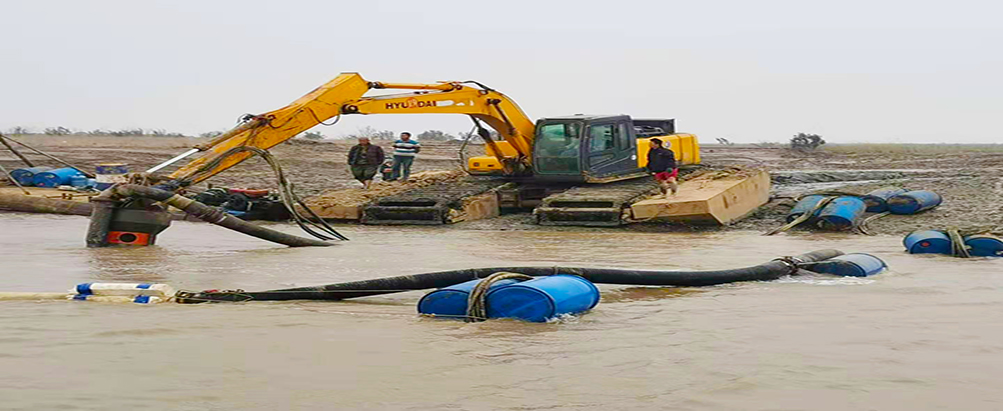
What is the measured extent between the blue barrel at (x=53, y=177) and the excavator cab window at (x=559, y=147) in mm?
8563

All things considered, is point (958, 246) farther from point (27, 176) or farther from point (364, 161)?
point (27, 176)

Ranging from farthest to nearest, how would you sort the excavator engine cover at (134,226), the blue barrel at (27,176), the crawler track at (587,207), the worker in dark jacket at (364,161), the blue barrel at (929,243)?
the worker in dark jacket at (364,161)
the blue barrel at (27,176)
the crawler track at (587,207)
the excavator engine cover at (134,226)
the blue barrel at (929,243)

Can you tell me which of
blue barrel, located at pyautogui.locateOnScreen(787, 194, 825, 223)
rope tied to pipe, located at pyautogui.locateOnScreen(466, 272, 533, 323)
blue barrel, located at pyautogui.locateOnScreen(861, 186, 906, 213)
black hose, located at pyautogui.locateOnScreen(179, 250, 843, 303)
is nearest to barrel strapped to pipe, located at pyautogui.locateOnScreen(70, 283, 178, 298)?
black hose, located at pyautogui.locateOnScreen(179, 250, 843, 303)

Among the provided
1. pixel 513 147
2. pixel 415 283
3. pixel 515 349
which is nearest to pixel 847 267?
pixel 415 283

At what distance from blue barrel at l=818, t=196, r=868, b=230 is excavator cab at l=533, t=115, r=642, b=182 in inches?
150

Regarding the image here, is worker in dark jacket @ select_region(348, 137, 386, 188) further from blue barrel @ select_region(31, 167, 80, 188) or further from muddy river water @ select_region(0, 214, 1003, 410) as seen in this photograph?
muddy river water @ select_region(0, 214, 1003, 410)

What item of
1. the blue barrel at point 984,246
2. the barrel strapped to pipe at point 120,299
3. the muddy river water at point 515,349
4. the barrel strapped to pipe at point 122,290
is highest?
the barrel strapped to pipe at point 122,290

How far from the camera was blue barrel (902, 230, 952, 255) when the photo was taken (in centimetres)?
1493

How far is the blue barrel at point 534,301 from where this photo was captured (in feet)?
29.9

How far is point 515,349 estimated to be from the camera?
26.5 feet

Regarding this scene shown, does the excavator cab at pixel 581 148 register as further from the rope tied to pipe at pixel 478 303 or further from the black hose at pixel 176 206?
the rope tied to pipe at pixel 478 303

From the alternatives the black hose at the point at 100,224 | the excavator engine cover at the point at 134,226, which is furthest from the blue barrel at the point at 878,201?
the black hose at the point at 100,224

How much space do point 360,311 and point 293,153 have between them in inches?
1132

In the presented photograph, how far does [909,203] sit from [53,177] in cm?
1496
